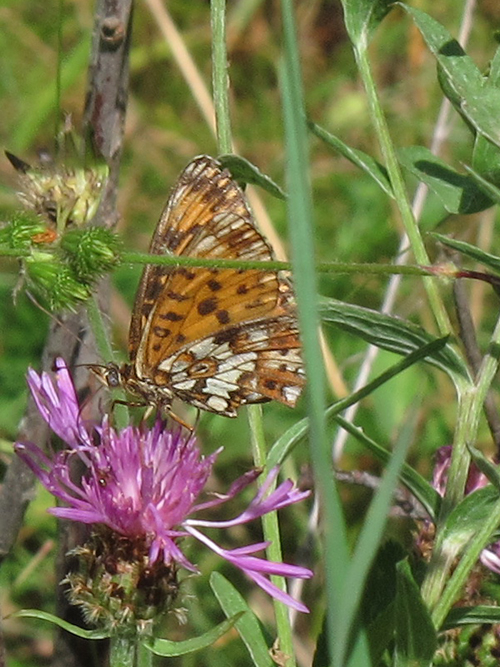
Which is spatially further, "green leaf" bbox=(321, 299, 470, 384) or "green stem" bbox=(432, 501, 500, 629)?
"green leaf" bbox=(321, 299, 470, 384)

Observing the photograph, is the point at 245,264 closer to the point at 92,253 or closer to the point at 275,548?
the point at 92,253

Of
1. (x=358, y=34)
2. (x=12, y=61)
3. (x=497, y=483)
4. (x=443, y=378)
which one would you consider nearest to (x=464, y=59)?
(x=358, y=34)

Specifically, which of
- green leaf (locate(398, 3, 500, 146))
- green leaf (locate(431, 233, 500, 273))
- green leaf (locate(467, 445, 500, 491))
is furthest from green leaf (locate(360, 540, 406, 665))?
green leaf (locate(398, 3, 500, 146))

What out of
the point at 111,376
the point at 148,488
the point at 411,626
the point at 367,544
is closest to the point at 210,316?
the point at 111,376

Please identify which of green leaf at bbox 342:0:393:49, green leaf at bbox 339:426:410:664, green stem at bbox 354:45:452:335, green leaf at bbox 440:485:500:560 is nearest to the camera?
green leaf at bbox 339:426:410:664

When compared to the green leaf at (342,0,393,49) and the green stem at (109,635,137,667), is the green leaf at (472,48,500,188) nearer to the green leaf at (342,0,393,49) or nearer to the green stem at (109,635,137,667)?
the green leaf at (342,0,393,49)

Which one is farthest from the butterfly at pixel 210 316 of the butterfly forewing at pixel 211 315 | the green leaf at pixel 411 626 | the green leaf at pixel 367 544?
the green leaf at pixel 367 544

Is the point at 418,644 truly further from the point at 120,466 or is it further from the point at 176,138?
the point at 176,138
